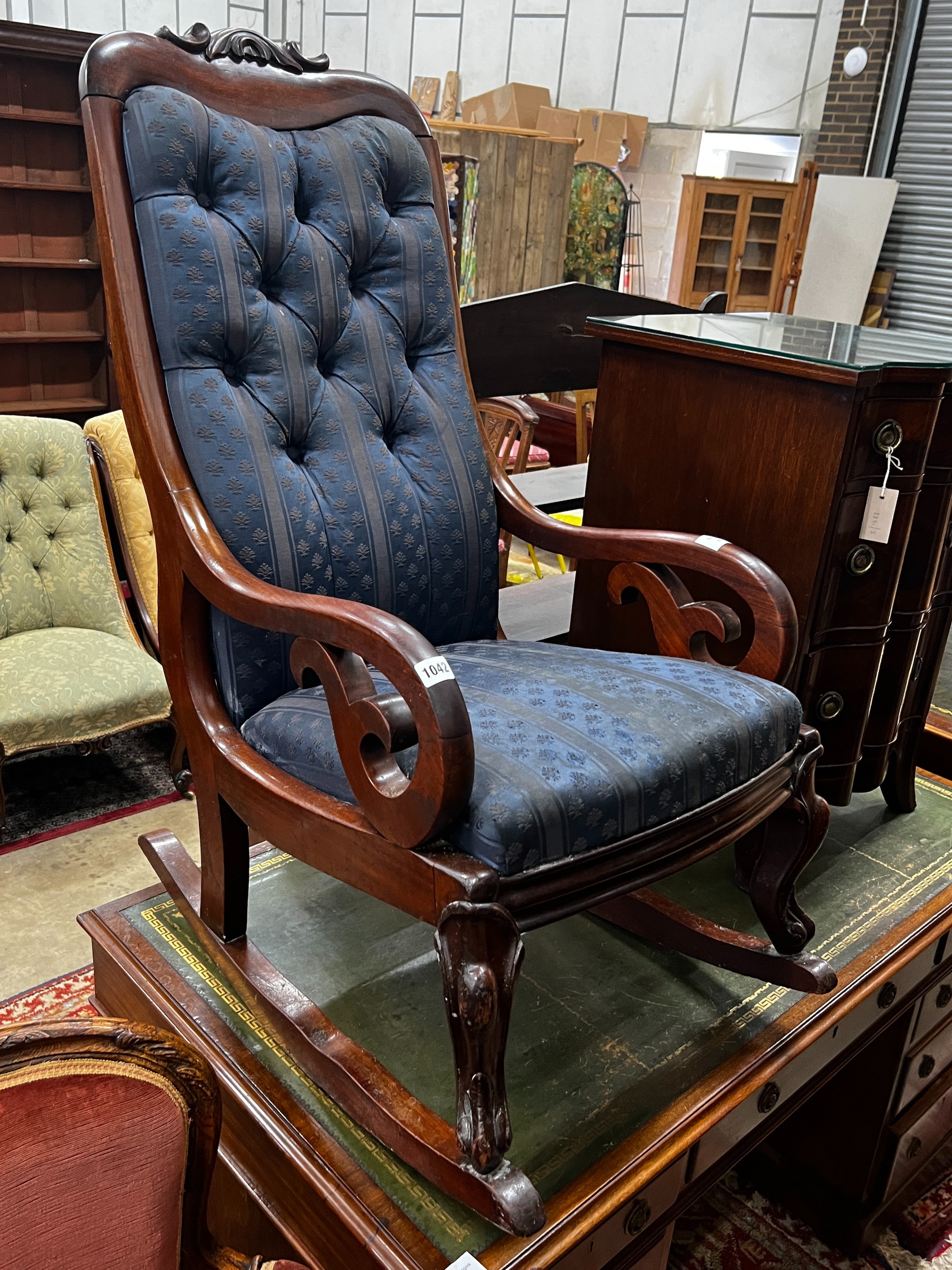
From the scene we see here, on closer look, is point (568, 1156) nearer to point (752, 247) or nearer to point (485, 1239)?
point (485, 1239)

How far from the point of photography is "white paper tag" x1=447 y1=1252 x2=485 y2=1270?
2.95 feet

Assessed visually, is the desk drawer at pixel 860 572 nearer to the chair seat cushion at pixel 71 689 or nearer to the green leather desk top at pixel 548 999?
the green leather desk top at pixel 548 999

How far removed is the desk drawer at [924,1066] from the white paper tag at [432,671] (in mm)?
1067

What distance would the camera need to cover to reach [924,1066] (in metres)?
1.61

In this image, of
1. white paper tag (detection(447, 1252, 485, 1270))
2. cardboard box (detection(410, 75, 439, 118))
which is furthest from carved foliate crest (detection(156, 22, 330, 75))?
cardboard box (detection(410, 75, 439, 118))

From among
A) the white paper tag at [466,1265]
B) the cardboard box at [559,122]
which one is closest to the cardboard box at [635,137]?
the cardboard box at [559,122]

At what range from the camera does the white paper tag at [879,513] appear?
58.6 inches

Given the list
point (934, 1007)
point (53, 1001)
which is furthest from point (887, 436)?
point (53, 1001)

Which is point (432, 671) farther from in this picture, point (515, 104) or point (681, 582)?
point (515, 104)

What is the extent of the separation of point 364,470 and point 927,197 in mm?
5026

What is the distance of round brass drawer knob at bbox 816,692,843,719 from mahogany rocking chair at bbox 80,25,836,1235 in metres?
0.33

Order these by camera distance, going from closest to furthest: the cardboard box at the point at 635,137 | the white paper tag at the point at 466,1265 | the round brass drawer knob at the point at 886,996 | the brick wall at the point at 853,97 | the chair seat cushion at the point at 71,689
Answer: the white paper tag at the point at 466,1265, the round brass drawer knob at the point at 886,996, the chair seat cushion at the point at 71,689, the brick wall at the point at 853,97, the cardboard box at the point at 635,137

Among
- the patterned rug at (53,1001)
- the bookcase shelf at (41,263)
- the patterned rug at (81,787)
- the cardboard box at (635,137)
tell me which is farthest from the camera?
the cardboard box at (635,137)

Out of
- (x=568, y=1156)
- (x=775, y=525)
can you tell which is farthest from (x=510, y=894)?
(x=775, y=525)
